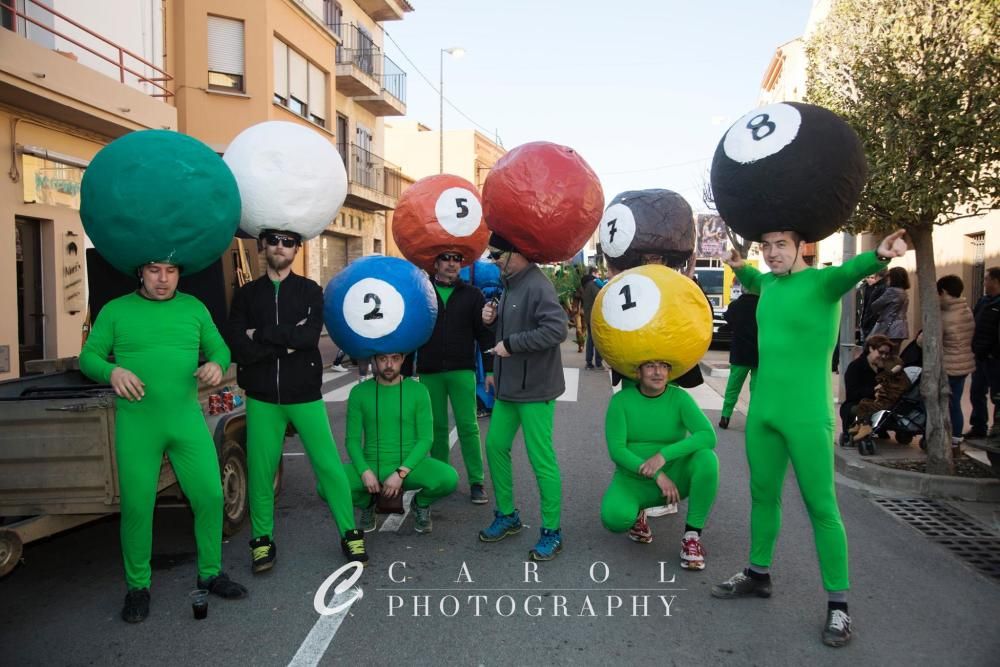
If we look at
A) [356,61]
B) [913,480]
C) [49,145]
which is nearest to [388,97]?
[356,61]

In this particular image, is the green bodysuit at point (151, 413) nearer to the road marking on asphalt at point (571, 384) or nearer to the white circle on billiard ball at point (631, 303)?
the white circle on billiard ball at point (631, 303)

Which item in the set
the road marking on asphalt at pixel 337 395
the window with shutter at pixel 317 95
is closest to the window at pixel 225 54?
the window with shutter at pixel 317 95

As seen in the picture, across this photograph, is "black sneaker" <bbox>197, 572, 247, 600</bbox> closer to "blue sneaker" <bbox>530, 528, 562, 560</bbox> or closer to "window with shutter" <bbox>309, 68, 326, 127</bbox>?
"blue sneaker" <bbox>530, 528, 562, 560</bbox>

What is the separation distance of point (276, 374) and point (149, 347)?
0.69m

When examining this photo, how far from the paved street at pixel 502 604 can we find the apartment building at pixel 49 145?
23.5ft

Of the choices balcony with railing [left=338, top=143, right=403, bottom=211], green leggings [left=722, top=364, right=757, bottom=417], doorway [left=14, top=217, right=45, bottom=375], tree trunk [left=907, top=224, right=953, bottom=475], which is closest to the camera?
tree trunk [left=907, top=224, right=953, bottom=475]

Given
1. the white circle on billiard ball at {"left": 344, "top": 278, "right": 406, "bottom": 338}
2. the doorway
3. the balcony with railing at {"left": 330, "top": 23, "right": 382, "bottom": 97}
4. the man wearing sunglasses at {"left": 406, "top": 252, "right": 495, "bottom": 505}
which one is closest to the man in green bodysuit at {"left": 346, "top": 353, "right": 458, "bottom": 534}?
the white circle on billiard ball at {"left": 344, "top": 278, "right": 406, "bottom": 338}

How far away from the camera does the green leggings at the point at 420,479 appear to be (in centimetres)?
454

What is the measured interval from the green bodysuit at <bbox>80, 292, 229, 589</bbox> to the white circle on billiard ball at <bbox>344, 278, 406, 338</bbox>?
2.70ft

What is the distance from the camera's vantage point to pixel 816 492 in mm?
3492

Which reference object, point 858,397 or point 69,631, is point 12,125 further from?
point 858,397

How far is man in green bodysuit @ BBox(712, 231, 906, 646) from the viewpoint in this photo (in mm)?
3461

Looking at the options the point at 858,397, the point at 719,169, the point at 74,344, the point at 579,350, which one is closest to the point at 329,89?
the point at 579,350

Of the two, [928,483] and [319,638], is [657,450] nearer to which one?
[319,638]
